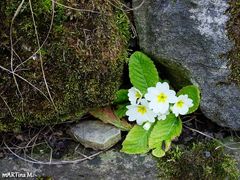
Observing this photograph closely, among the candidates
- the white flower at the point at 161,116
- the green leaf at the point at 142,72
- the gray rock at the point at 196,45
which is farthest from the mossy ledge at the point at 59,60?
the white flower at the point at 161,116

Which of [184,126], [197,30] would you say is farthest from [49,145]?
[197,30]

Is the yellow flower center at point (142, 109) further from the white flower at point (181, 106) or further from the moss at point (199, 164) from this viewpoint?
the moss at point (199, 164)

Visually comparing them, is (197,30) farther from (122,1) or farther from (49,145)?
Answer: (49,145)

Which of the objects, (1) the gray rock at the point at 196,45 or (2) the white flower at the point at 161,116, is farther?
(2) the white flower at the point at 161,116

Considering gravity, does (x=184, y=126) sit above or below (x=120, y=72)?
below

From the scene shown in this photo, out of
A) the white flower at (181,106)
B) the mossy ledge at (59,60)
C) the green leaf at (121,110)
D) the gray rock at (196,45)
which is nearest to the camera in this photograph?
the mossy ledge at (59,60)

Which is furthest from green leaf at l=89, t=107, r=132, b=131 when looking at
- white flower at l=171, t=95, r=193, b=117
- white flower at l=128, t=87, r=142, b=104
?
white flower at l=171, t=95, r=193, b=117
